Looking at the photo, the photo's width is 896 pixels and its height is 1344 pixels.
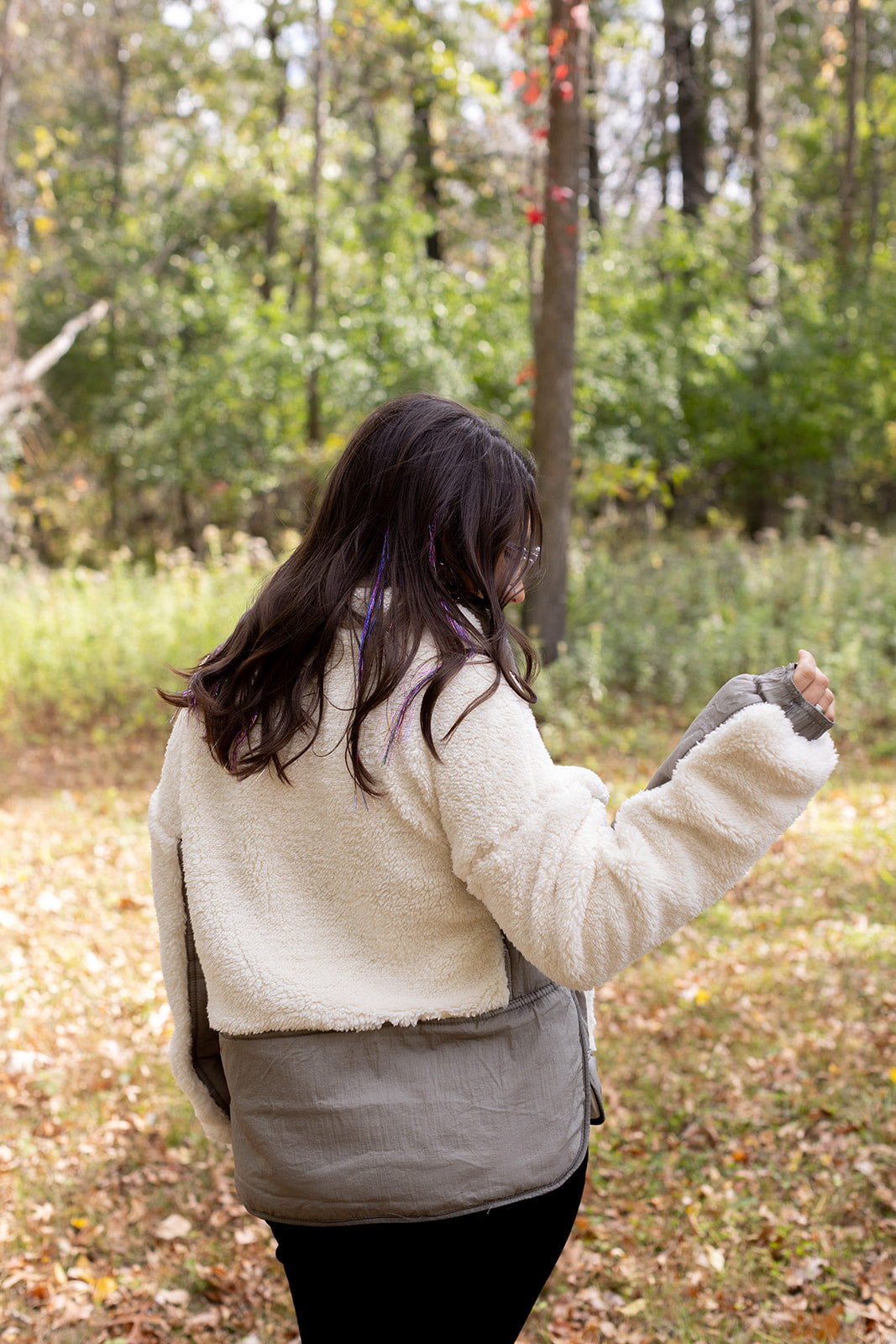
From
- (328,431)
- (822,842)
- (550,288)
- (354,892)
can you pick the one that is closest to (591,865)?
(354,892)

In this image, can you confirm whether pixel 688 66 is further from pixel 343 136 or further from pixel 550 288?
pixel 550 288

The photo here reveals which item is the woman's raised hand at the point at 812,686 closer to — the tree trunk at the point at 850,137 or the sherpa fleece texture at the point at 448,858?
the sherpa fleece texture at the point at 448,858

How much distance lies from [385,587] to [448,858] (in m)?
0.35

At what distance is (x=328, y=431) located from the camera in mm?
13852

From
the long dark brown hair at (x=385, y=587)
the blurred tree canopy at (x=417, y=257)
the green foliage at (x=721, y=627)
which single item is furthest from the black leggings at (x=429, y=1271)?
the blurred tree canopy at (x=417, y=257)

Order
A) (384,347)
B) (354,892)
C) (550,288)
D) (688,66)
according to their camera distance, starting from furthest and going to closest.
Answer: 1. (688,66)
2. (384,347)
3. (550,288)
4. (354,892)

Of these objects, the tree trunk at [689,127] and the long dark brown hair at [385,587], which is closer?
the long dark brown hair at [385,587]

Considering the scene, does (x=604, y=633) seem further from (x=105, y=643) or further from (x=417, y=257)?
(x=417, y=257)

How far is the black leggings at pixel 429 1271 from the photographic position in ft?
4.31

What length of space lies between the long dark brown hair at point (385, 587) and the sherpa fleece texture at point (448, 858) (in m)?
0.03

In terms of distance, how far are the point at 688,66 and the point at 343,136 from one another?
255 inches

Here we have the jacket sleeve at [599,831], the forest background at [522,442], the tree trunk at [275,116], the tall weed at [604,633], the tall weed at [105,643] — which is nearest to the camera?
the jacket sleeve at [599,831]

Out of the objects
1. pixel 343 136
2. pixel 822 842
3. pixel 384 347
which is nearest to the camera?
pixel 822 842

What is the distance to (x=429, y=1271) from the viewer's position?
1332 millimetres
